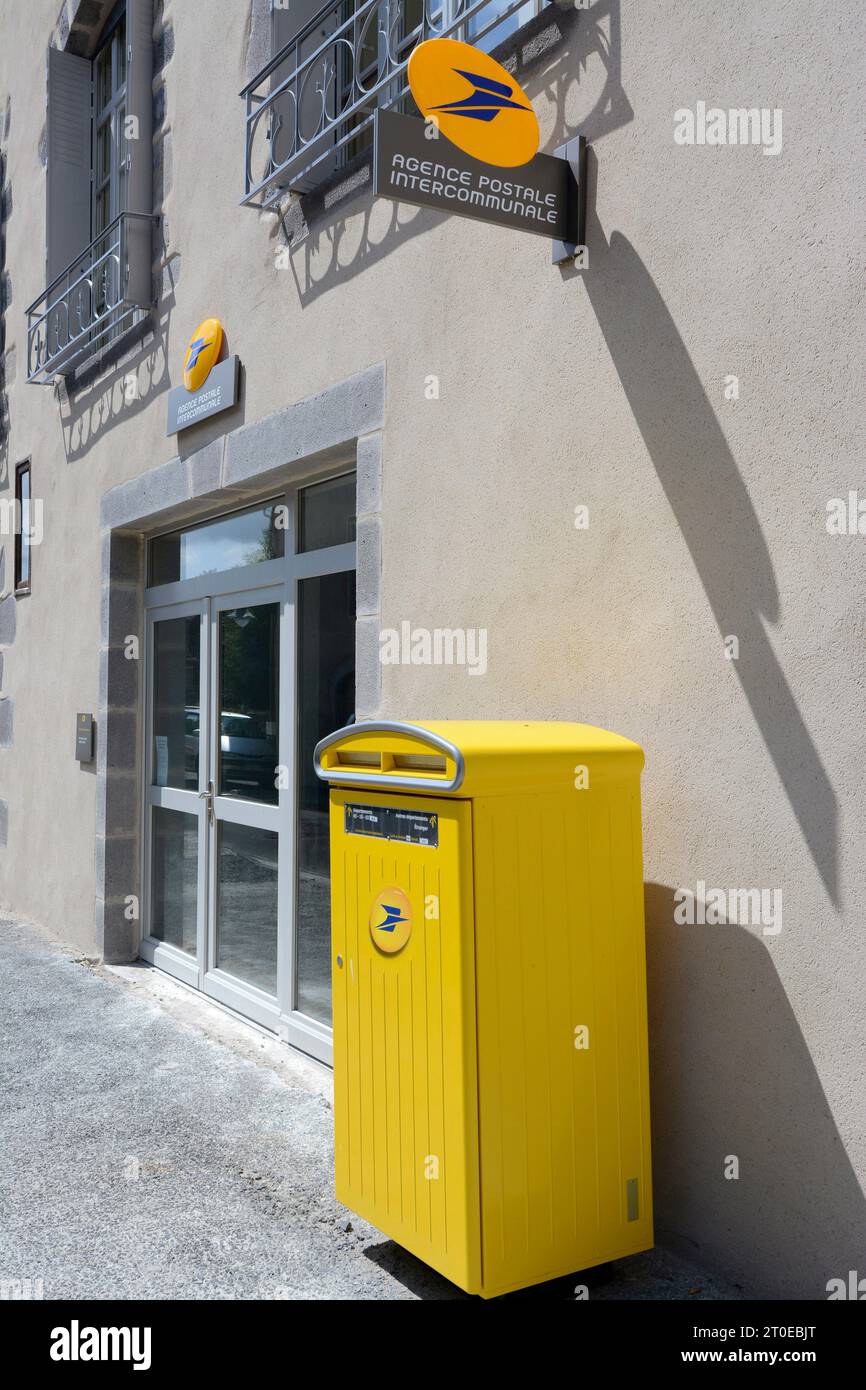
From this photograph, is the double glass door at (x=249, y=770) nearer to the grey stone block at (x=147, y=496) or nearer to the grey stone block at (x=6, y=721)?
the grey stone block at (x=147, y=496)

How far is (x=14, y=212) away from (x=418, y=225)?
6110mm

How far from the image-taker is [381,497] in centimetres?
450

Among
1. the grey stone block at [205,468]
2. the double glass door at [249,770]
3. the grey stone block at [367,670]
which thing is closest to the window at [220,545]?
the double glass door at [249,770]

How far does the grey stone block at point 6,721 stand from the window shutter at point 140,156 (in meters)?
3.73

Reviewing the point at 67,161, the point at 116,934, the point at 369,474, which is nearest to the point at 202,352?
the point at 369,474

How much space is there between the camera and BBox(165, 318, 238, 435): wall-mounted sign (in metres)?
5.64

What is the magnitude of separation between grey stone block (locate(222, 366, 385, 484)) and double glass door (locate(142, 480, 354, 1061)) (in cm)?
25

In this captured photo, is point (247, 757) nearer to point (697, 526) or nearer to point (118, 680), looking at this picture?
point (118, 680)

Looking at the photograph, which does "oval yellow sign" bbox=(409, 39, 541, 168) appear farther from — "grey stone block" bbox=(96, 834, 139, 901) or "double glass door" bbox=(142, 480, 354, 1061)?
"grey stone block" bbox=(96, 834, 139, 901)

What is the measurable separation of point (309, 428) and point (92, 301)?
3.19m

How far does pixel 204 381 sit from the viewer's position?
5898 millimetres

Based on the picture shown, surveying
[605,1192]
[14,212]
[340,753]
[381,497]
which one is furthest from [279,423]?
[14,212]

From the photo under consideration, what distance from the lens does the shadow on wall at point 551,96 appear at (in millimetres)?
3430
